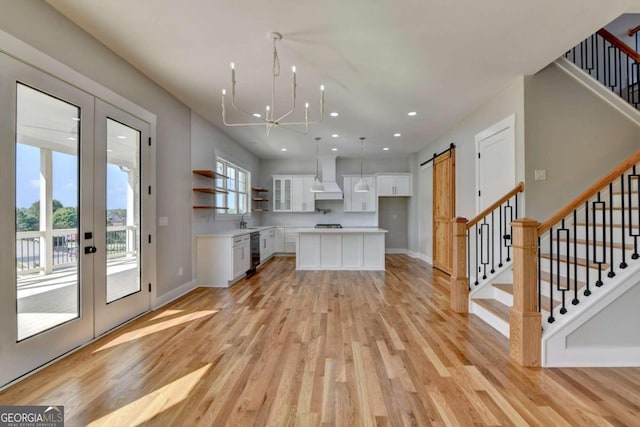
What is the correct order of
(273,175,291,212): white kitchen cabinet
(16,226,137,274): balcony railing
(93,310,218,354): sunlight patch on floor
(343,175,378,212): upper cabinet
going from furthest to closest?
(273,175,291,212): white kitchen cabinet
(343,175,378,212): upper cabinet
(93,310,218,354): sunlight patch on floor
(16,226,137,274): balcony railing

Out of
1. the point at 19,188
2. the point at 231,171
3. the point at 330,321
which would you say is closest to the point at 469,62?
the point at 330,321

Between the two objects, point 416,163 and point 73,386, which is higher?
point 416,163

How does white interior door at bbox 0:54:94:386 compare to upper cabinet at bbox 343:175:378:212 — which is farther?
upper cabinet at bbox 343:175:378:212

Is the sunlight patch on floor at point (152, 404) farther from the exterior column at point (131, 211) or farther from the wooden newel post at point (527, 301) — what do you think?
the wooden newel post at point (527, 301)

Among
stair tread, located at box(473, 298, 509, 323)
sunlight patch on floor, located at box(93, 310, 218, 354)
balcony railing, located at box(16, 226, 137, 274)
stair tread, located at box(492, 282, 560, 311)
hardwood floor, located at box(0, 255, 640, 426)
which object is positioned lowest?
sunlight patch on floor, located at box(93, 310, 218, 354)

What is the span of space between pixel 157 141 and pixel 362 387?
3.77 metres

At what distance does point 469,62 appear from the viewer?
10.5 ft

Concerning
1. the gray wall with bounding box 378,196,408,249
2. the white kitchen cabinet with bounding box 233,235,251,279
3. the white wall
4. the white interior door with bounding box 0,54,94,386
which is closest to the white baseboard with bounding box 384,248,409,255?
the gray wall with bounding box 378,196,408,249

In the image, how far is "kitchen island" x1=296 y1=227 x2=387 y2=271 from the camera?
6.17 m

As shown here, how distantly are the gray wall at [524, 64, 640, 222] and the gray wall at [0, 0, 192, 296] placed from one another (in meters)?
4.75

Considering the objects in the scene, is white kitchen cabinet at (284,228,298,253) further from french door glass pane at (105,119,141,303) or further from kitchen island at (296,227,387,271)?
french door glass pane at (105,119,141,303)

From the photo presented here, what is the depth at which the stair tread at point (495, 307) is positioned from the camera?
2977 millimetres

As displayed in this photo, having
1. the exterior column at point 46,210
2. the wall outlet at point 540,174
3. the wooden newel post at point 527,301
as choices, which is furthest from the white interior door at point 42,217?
the wall outlet at point 540,174

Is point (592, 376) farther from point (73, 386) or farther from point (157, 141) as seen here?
point (157, 141)
